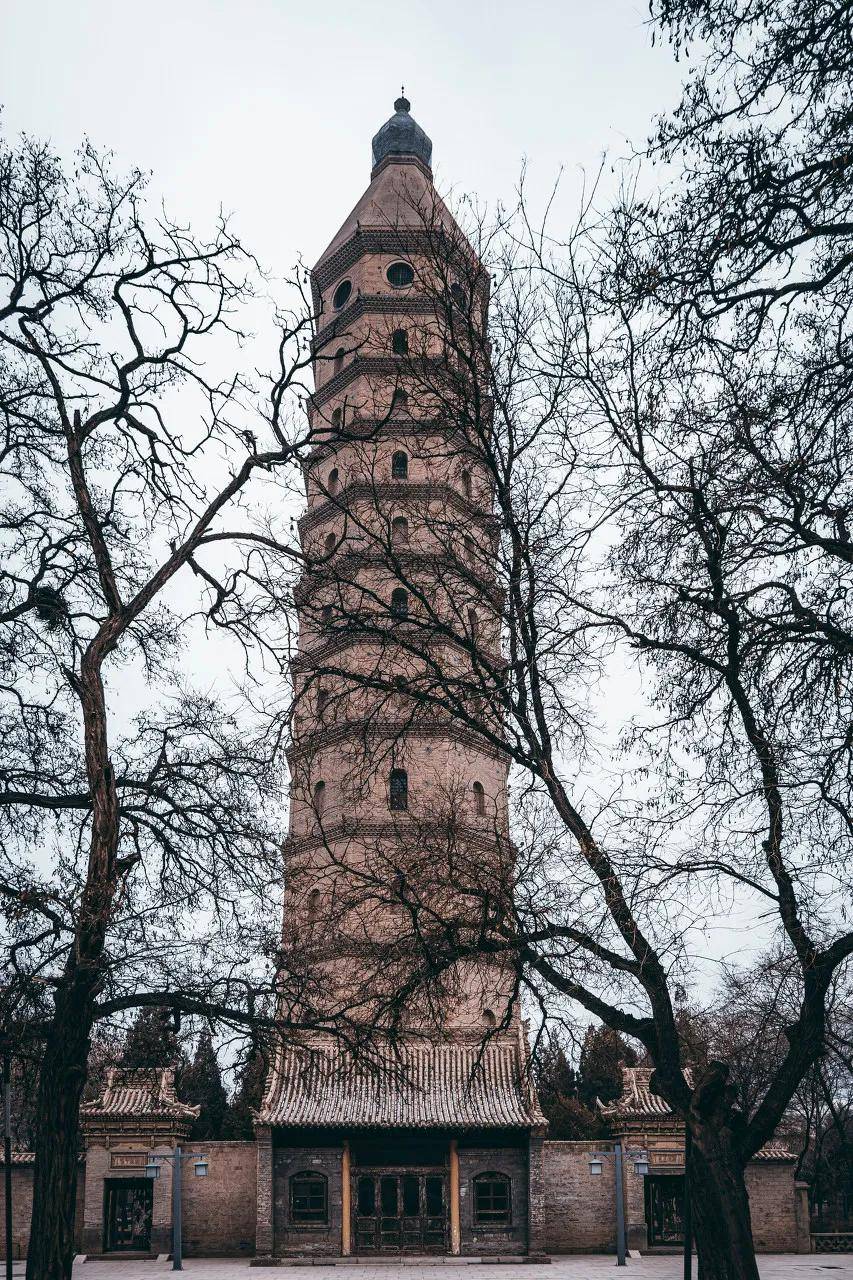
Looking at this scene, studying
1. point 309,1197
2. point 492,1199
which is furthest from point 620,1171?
point 309,1197

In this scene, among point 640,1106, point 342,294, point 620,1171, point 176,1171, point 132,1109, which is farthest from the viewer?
point 342,294

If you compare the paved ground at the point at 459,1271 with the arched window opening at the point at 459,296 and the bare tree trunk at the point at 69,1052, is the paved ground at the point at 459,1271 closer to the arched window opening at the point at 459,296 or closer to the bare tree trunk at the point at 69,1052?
the bare tree trunk at the point at 69,1052

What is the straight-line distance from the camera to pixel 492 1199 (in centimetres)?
3072

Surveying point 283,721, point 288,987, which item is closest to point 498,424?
point 283,721

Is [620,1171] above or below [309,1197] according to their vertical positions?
above

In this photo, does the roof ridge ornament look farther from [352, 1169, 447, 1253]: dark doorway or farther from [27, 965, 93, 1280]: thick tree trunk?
[27, 965, 93, 1280]: thick tree trunk

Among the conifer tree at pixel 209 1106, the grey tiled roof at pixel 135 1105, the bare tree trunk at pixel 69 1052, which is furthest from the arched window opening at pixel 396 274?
the bare tree trunk at pixel 69 1052

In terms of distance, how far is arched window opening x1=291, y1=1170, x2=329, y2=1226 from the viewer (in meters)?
30.5

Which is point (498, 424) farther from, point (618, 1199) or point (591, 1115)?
point (591, 1115)

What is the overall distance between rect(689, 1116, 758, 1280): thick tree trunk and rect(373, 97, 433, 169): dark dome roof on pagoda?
37.4m

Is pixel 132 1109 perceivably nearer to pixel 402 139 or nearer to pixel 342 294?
pixel 342 294

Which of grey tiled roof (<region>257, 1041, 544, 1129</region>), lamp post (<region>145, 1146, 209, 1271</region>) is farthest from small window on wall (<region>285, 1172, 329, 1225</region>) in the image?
lamp post (<region>145, 1146, 209, 1271</region>)

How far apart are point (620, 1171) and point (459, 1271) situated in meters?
5.15

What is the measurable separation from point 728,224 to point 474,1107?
89.4 feet
